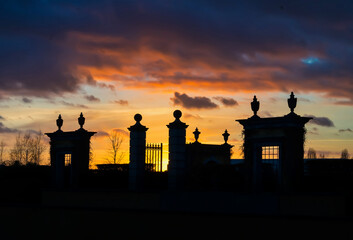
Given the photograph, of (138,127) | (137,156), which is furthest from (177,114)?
(137,156)

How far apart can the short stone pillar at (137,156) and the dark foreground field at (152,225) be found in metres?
7.93

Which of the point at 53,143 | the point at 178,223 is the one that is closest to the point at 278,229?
the point at 178,223

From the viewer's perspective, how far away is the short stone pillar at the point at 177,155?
86.6ft

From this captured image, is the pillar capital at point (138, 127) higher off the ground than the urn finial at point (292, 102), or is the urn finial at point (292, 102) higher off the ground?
the urn finial at point (292, 102)

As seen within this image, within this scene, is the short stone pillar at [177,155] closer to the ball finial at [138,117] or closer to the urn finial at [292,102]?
the ball finial at [138,117]

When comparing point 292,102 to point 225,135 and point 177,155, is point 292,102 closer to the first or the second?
point 177,155

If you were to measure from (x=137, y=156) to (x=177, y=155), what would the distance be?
2599 millimetres

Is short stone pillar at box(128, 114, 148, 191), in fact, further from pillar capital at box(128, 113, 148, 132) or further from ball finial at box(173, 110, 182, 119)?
ball finial at box(173, 110, 182, 119)

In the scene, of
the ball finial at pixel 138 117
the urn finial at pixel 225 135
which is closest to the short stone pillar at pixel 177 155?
the ball finial at pixel 138 117

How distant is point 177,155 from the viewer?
2641cm

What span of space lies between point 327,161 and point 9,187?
19804 mm

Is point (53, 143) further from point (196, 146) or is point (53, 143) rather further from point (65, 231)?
point (65, 231)

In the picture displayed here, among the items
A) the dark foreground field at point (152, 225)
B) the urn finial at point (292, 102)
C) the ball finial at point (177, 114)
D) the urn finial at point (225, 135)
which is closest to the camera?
the dark foreground field at point (152, 225)

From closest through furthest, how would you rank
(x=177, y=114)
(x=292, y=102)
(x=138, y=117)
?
1. (x=292, y=102)
2. (x=177, y=114)
3. (x=138, y=117)
